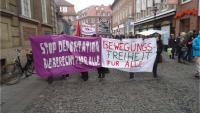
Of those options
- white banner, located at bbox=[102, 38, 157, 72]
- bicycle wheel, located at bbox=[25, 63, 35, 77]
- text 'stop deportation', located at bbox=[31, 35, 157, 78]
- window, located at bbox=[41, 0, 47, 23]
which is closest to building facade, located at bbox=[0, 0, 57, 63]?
bicycle wheel, located at bbox=[25, 63, 35, 77]

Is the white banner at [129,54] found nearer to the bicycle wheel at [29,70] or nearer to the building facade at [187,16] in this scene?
the bicycle wheel at [29,70]

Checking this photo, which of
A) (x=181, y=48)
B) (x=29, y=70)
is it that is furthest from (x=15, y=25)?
(x=181, y=48)

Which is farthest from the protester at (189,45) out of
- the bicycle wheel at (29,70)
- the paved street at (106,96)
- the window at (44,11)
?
the window at (44,11)

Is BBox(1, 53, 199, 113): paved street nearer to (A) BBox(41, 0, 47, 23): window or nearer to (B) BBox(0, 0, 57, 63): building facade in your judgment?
(B) BBox(0, 0, 57, 63): building facade

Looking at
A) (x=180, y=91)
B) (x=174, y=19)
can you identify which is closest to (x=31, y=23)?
(x=180, y=91)

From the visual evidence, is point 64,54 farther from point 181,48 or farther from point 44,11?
point 44,11

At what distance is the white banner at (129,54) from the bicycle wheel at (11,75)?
3.17 m

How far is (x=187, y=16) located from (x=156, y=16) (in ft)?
25.1

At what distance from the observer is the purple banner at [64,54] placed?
8.30 m

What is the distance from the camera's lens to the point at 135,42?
348 inches

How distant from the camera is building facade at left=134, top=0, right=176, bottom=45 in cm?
2238

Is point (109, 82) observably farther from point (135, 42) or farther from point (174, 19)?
point (174, 19)

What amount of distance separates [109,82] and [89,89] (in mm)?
1099

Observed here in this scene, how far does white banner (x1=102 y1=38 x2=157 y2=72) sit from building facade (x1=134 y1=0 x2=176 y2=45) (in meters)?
12.7
